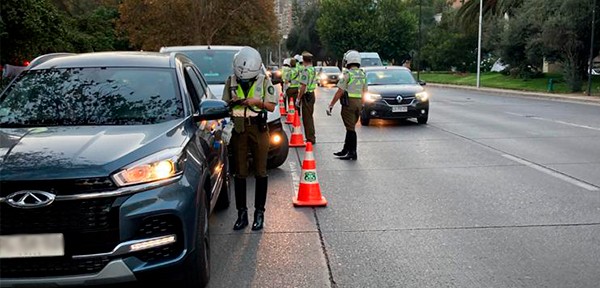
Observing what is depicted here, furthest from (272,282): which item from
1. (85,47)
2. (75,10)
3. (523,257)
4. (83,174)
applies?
(75,10)

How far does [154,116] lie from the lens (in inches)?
189

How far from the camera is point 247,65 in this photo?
5.64 meters

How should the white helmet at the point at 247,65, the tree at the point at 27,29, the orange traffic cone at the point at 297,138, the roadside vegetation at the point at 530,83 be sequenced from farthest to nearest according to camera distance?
the roadside vegetation at the point at 530,83, the tree at the point at 27,29, the orange traffic cone at the point at 297,138, the white helmet at the point at 247,65

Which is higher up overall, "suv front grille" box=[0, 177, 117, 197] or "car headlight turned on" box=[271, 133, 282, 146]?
"suv front grille" box=[0, 177, 117, 197]

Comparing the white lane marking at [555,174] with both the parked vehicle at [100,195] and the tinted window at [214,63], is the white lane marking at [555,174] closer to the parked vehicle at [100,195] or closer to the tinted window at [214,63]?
the tinted window at [214,63]

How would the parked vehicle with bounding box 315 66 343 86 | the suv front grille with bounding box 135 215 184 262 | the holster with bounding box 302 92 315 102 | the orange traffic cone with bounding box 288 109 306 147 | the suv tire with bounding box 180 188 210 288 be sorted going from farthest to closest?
the parked vehicle with bounding box 315 66 343 86 < the holster with bounding box 302 92 315 102 < the orange traffic cone with bounding box 288 109 306 147 < the suv tire with bounding box 180 188 210 288 < the suv front grille with bounding box 135 215 184 262

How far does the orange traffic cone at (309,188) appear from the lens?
23.3ft

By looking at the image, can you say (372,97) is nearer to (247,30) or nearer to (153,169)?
(153,169)

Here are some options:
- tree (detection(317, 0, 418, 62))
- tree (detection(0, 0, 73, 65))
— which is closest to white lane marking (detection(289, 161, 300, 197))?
tree (detection(0, 0, 73, 65))

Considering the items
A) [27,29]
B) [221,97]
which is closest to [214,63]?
[221,97]

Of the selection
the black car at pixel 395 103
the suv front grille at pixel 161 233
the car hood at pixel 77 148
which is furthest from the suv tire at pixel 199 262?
the black car at pixel 395 103

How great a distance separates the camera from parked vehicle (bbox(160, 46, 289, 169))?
29.3 ft

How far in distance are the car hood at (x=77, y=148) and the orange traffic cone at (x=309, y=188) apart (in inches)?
107

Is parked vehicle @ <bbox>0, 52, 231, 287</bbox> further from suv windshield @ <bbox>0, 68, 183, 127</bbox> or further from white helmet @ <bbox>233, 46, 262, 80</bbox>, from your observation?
white helmet @ <bbox>233, 46, 262, 80</bbox>
